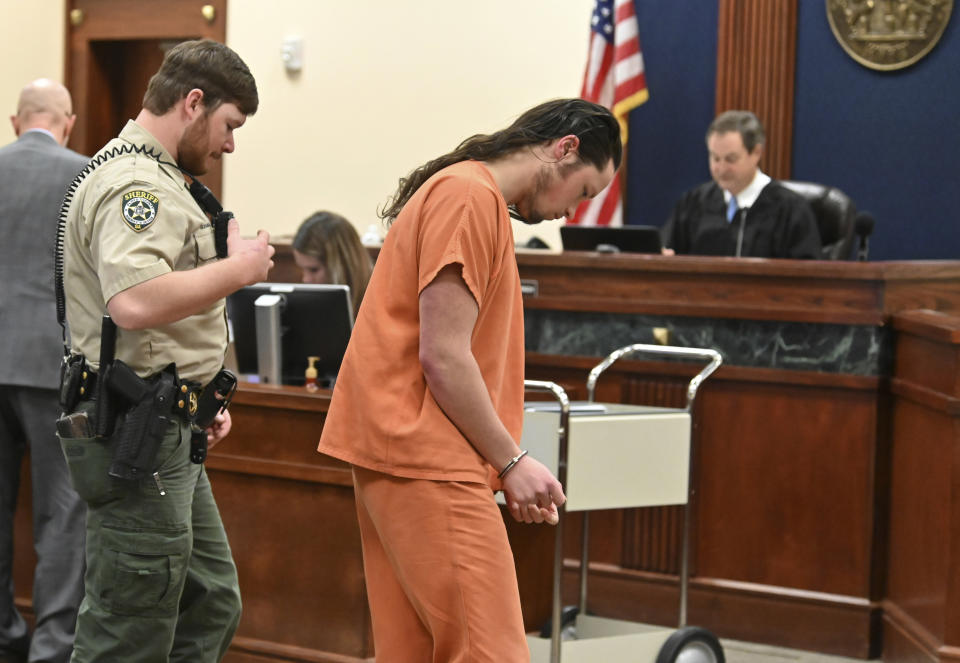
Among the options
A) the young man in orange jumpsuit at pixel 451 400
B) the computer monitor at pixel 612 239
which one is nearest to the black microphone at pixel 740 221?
the computer monitor at pixel 612 239

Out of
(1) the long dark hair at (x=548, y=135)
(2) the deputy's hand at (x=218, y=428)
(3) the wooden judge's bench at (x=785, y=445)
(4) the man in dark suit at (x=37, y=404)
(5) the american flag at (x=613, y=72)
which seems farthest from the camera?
(5) the american flag at (x=613, y=72)

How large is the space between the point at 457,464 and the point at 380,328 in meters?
0.24

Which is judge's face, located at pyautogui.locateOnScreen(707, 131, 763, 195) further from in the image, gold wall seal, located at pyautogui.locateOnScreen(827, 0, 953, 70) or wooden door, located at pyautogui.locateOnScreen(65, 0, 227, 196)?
wooden door, located at pyautogui.locateOnScreen(65, 0, 227, 196)

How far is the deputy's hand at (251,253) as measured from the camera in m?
2.29

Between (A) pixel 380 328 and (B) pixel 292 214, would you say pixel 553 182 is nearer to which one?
(A) pixel 380 328

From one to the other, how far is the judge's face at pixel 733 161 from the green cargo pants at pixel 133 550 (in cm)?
311

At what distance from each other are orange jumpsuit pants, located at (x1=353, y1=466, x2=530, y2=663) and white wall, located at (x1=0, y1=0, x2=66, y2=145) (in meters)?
6.17

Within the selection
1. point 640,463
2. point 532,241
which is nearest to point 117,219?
point 640,463

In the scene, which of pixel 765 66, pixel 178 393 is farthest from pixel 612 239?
pixel 178 393

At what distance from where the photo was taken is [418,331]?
6.48 ft

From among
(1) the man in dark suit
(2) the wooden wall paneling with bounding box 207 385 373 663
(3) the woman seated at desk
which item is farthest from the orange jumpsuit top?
(3) the woman seated at desk

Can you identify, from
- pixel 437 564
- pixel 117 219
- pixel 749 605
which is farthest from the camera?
pixel 749 605

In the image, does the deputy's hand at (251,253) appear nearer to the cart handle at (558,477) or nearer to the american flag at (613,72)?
the cart handle at (558,477)

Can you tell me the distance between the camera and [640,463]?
315 centimetres
